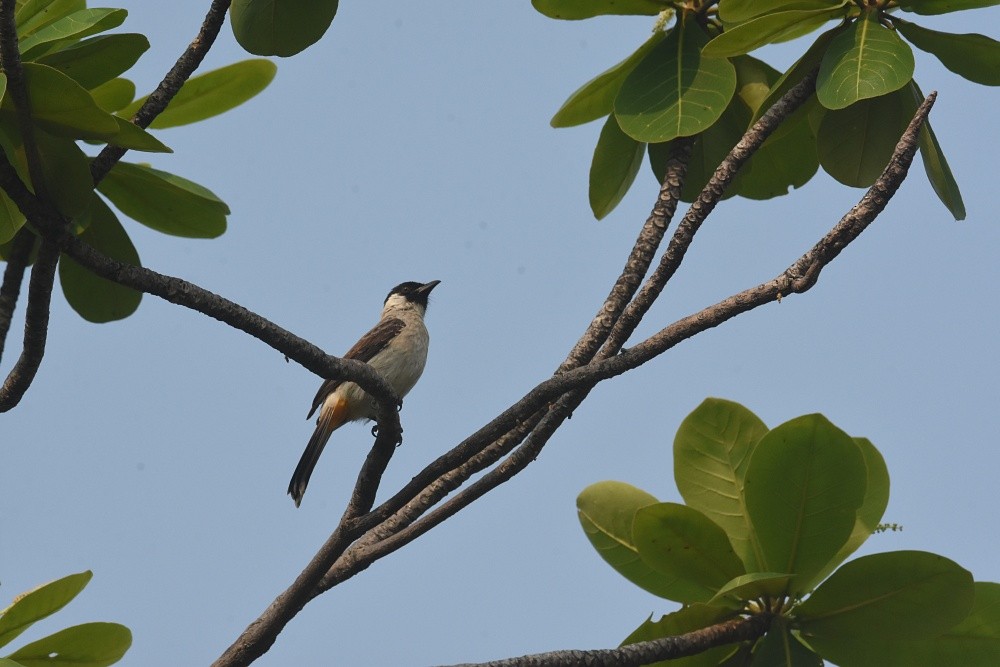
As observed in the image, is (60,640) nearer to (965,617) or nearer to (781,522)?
(781,522)

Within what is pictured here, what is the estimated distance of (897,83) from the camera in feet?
10.7

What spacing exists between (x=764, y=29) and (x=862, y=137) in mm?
614

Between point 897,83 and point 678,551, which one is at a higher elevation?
point 897,83

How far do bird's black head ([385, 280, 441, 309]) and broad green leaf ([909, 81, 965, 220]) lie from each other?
5414 millimetres

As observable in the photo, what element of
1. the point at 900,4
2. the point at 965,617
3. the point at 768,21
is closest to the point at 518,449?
the point at 965,617

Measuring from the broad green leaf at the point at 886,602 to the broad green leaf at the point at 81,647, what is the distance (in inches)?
78.5

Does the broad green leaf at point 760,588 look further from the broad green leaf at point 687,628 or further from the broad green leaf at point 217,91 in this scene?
the broad green leaf at point 217,91

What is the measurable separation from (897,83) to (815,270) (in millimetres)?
776

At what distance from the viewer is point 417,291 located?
28.6 ft

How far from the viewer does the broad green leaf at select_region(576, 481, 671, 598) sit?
3076 mm

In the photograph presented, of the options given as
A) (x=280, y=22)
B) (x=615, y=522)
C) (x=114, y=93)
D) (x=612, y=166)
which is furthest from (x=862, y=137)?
(x=114, y=93)

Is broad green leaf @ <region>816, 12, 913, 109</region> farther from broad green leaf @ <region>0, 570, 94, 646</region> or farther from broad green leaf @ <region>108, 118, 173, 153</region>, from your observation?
broad green leaf @ <region>0, 570, 94, 646</region>

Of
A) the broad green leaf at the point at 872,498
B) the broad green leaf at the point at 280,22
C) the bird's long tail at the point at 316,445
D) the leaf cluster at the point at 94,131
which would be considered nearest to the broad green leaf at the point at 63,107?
the leaf cluster at the point at 94,131

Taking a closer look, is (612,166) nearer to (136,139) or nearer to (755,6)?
(755,6)
